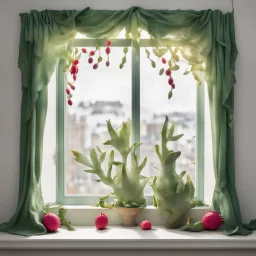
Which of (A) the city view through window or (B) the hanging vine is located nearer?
(B) the hanging vine

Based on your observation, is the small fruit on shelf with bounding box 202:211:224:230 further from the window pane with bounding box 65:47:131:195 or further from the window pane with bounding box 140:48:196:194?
the window pane with bounding box 65:47:131:195

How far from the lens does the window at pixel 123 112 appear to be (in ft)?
12.9

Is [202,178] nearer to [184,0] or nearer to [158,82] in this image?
[158,82]

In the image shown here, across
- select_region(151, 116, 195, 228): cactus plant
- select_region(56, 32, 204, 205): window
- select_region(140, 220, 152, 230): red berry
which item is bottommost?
select_region(140, 220, 152, 230): red berry

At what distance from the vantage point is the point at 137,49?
12.3 feet

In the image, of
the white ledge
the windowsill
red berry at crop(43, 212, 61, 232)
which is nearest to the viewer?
the white ledge

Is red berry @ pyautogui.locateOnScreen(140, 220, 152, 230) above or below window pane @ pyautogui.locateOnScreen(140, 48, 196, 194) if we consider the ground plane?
below

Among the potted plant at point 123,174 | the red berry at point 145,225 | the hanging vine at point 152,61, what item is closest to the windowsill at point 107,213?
the potted plant at point 123,174

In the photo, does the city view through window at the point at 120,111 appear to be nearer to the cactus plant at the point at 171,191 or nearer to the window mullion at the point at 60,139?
the window mullion at the point at 60,139

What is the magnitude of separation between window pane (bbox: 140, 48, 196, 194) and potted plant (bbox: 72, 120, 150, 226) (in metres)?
0.17

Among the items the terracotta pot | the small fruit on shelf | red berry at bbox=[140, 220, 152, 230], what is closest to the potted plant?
the terracotta pot

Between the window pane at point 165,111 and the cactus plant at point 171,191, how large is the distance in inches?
9.2

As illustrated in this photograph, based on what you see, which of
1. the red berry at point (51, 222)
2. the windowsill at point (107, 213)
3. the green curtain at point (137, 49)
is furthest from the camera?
the windowsill at point (107, 213)

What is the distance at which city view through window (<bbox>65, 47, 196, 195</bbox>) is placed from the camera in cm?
394
